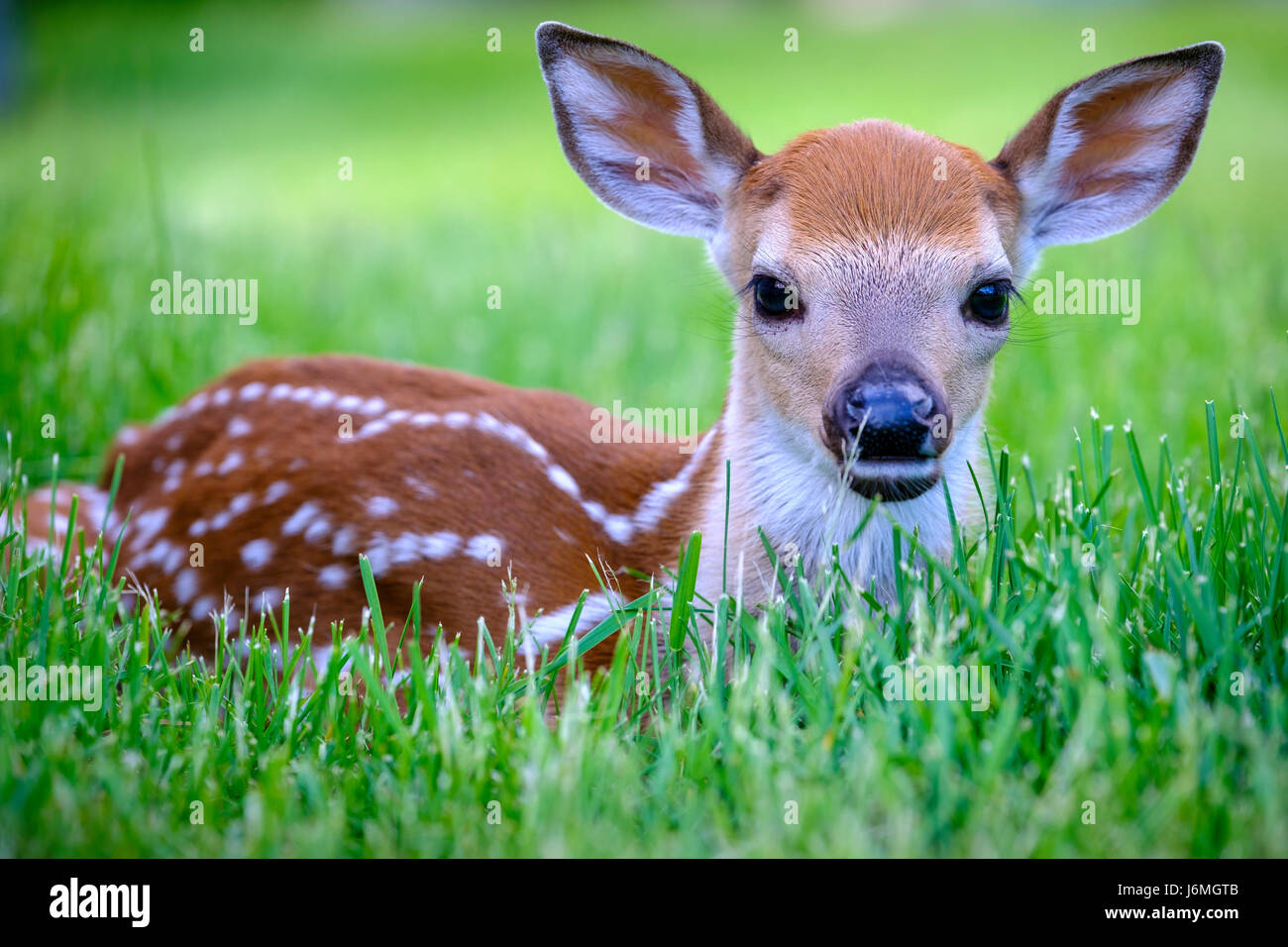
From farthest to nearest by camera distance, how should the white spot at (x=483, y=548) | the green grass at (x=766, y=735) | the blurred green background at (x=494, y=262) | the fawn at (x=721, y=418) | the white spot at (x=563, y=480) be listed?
1. the blurred green background at (x=494, y=262)
2. the white spot at (x=563, y=480)
3. the white spot at (x=483, y=548)
4. the fawn at (x=721, y=418)
5. the green grass at (x=766, y=735)

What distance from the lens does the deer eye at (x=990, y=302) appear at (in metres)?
2.96

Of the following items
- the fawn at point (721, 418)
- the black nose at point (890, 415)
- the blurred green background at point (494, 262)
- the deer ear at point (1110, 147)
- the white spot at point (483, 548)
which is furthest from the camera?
the blurred green background at point (494, 262)

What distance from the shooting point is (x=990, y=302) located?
2.99 meters

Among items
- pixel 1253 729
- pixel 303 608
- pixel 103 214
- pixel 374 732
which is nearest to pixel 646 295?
pixel 103 214

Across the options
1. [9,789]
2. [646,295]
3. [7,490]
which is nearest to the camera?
[9,789]

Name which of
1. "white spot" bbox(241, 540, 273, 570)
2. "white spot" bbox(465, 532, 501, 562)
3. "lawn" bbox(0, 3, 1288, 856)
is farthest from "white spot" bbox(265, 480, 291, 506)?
"white spot" bbox(465, 532, 501, 562)

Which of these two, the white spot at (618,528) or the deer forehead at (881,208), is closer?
the deer forehead at (881,208)

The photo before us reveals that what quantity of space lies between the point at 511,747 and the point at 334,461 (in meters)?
1.35

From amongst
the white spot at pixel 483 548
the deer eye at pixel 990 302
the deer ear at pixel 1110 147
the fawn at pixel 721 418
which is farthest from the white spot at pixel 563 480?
the deer ear at pixel 1110 147

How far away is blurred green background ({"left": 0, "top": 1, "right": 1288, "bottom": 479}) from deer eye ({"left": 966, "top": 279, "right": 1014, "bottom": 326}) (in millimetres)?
247

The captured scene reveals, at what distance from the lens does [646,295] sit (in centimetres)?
659

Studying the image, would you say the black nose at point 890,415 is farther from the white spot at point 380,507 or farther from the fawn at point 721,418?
the white spot at point 380,507

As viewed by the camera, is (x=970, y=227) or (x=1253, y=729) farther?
(x=970, y=227)
